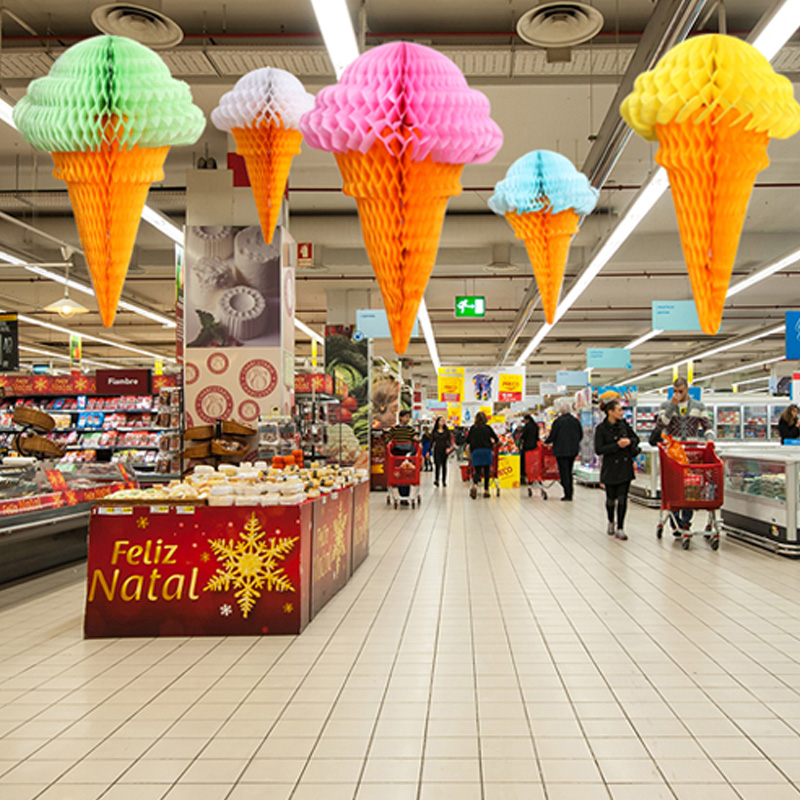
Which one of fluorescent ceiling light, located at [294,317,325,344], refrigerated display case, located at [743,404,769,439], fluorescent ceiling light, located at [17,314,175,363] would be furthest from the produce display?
refrigerated display case, located at [743,404,769,439]

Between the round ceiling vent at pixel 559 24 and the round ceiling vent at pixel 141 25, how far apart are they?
8.75 feet

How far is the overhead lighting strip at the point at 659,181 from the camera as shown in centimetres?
455

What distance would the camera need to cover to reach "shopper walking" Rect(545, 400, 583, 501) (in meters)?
14.3

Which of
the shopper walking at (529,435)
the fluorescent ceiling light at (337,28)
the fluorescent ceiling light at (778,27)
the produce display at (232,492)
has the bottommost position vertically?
the produce display at (232,492)

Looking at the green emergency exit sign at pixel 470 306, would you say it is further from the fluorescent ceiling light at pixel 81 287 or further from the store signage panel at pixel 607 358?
the store signage panel at pixel 607 358

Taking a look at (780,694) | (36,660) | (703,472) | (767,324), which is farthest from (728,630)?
(767,324)

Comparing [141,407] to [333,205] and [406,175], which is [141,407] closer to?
[333,205]

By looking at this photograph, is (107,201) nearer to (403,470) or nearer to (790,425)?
(403,470)

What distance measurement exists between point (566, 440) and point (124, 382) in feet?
27.5

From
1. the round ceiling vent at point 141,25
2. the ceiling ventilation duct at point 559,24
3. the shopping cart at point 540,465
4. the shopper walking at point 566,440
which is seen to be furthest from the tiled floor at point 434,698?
the shopping cart at point 540,465

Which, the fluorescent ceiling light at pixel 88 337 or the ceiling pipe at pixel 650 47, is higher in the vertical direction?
the fluorescent ceiling light at pixel 88 337

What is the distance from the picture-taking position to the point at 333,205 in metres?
13.1

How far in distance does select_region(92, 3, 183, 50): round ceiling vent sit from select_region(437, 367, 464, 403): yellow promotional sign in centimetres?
1929

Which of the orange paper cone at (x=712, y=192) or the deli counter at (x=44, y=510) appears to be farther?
the deli counter at (x=44, y=510)
